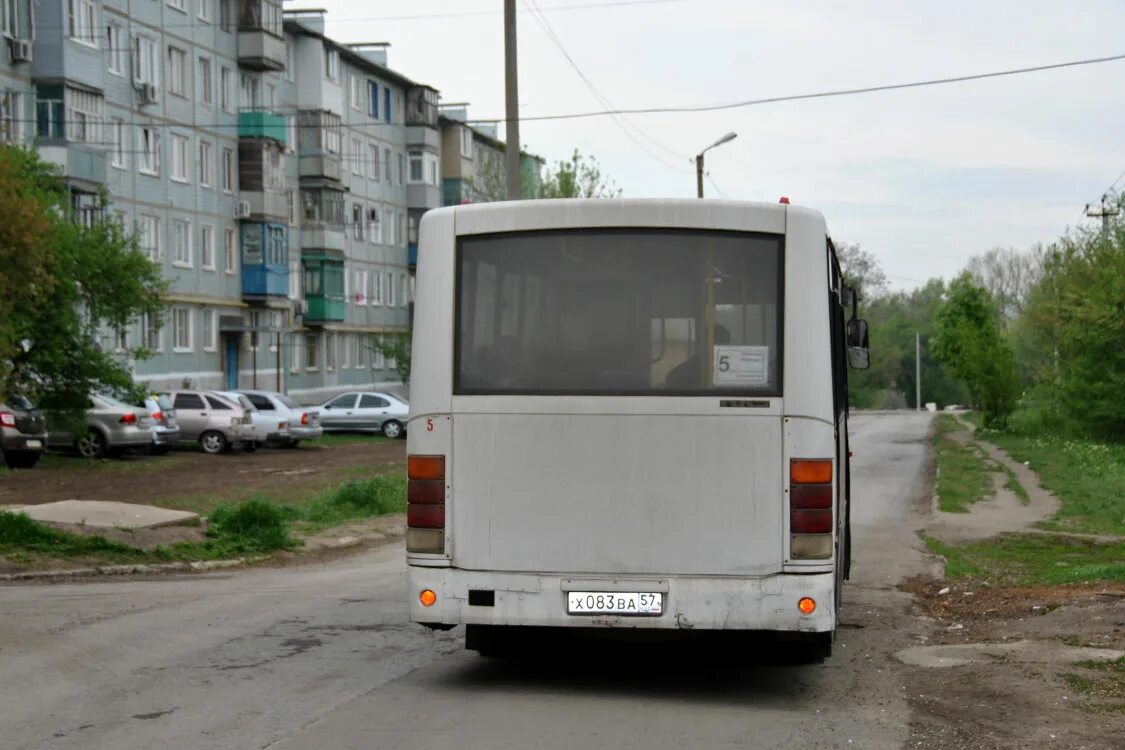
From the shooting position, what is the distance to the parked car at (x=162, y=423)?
3747 cm

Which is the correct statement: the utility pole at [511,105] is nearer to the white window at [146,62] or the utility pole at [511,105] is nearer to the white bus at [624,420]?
the white bus at [624,420]

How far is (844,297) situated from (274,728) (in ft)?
19.3

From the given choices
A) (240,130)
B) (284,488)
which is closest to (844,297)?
(284,488)

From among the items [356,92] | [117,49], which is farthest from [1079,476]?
[356,92]

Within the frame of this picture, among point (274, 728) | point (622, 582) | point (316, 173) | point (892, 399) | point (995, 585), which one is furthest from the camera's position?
point (892, 399)

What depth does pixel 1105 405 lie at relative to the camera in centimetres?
4341

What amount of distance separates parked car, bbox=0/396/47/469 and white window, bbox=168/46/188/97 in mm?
23819

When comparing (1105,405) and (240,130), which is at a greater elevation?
(240,130)

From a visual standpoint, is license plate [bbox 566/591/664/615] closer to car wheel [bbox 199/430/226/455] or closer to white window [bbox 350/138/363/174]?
car wheel [bbox 199/430/226/455]

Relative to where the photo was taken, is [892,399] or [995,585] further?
[892,399]

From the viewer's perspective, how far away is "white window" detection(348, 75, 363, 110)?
73062 mm

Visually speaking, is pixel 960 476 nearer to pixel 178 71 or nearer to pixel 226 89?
pixel 178 71

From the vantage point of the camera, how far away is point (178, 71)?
54.8 metres

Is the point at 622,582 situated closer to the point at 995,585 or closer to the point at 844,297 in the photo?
the point at 844,297
